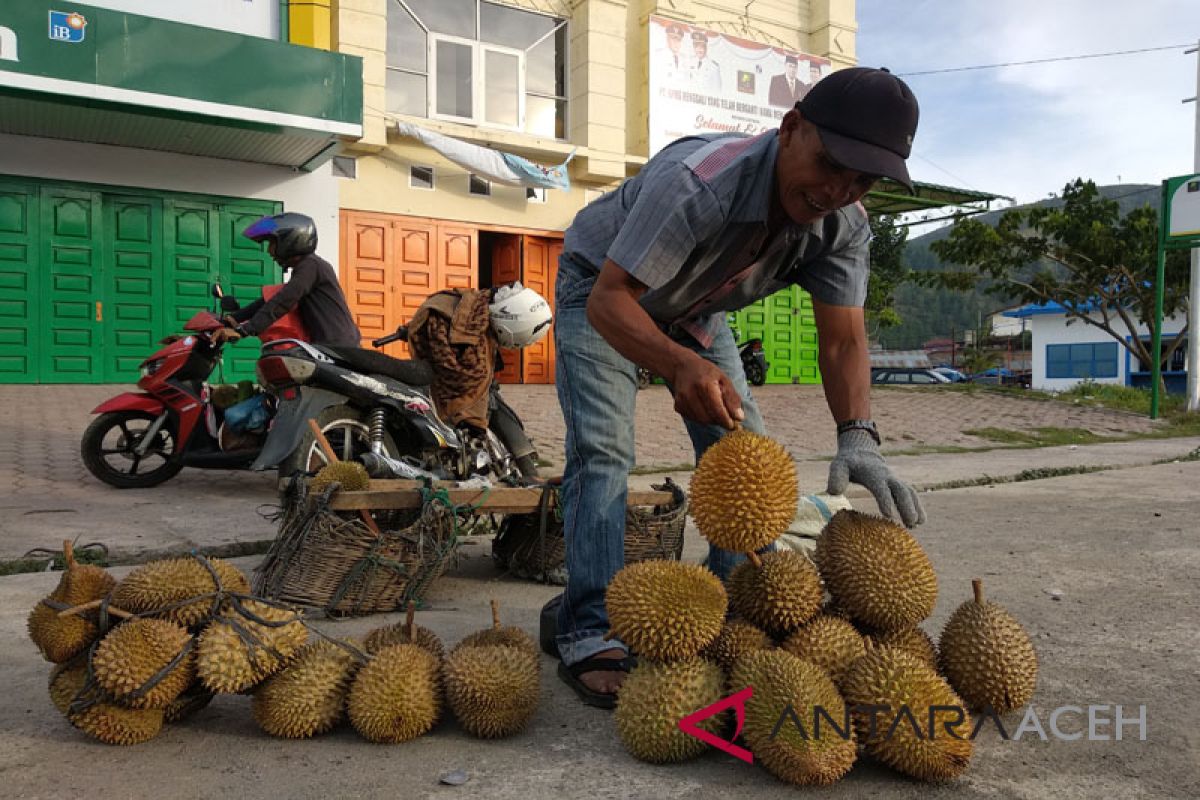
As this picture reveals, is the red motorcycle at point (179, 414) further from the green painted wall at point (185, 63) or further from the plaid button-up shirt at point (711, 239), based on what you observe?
the green painted wall at point (185, 63)

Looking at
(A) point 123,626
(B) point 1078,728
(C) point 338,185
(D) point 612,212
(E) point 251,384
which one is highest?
(C) point 338,185

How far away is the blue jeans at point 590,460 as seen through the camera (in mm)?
2578

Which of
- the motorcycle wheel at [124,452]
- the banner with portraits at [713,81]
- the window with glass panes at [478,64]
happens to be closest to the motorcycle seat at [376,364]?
the motorcycle wheel at [124,452]

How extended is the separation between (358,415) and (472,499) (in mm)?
2016

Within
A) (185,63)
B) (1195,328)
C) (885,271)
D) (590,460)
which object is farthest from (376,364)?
(885,271)

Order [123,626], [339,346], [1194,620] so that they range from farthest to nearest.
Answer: [339,346]
[1194,620]
[123,626]

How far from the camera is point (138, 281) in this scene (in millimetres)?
11766

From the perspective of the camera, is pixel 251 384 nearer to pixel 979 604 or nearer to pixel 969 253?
pixel 979 604

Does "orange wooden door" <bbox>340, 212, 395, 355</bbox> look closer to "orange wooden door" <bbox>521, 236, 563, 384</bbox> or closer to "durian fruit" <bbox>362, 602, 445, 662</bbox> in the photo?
"orange wooden door" <bbox>521, 236, 563, 384</bbox>

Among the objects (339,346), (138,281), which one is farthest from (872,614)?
(138,281)

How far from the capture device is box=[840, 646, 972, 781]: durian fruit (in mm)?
1882

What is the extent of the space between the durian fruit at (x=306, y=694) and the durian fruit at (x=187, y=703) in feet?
0.45

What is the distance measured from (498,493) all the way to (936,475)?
5.00m

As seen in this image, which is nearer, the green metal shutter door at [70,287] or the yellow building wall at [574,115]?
the green metal shutter door at [70,287]
